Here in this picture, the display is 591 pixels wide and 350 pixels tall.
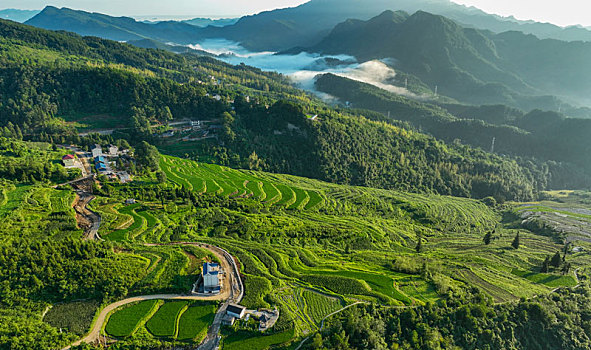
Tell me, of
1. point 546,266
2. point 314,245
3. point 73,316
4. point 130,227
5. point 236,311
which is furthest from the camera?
point 314,245

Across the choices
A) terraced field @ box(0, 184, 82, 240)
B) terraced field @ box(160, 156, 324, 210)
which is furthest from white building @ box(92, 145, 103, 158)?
terraced field @ box(0, 184, 82, 240)

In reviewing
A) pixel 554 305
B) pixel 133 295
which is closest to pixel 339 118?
pixel 554 305

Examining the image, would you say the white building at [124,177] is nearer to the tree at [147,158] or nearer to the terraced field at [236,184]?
the tree at [147,158]

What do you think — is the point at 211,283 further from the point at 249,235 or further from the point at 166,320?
the point at 249,235

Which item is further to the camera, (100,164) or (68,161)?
(100,164)

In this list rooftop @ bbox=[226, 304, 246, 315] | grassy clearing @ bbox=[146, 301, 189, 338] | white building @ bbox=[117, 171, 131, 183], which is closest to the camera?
grassy clearing @ bbox=[146, 301, 189, 338]

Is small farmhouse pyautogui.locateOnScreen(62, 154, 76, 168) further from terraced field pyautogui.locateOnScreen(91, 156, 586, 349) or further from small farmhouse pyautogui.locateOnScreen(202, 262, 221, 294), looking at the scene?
small farmhouse pyautogui.locateOnScreen(202, 262, 221, 294)

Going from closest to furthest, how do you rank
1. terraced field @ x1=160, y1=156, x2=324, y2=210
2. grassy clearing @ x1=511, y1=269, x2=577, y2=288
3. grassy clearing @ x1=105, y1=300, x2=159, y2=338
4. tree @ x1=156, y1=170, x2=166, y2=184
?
grassy clearing @ x1=105, y1=300, x2=159, y2=338 < grassy clearing @ x1=511, y1=269, x2=577, y2=288 < tree @ x1=156, y1=170, x2=166, y2=184 < terraced field @ x1=160, y1=156, x2=324, y2=210

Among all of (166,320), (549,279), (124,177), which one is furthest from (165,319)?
(549,279)

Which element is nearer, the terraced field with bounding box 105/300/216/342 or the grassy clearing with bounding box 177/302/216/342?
the grassy clearing with bounding box 177/302/216/342

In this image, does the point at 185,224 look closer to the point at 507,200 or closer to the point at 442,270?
the point at 442,270
